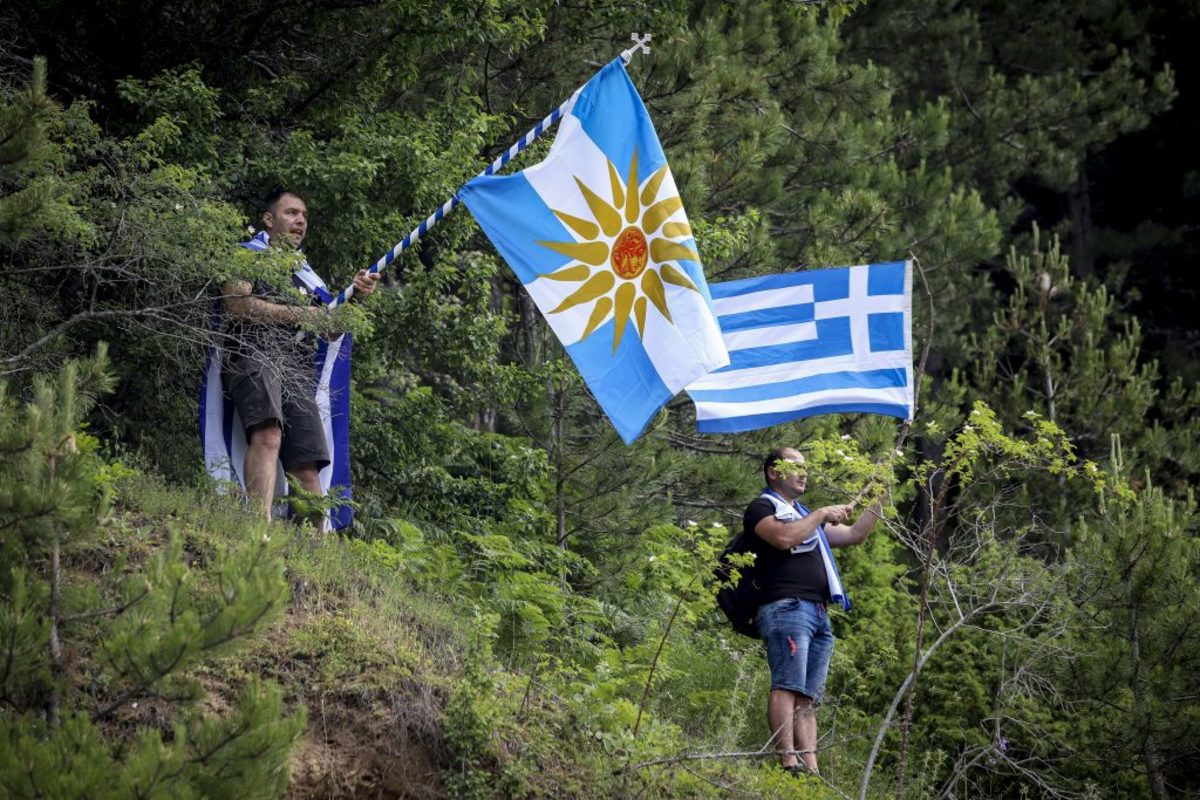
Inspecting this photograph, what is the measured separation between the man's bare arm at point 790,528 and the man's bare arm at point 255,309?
9.04 feet

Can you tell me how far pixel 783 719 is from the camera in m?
8.73

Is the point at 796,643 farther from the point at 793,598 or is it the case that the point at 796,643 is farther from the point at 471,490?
the point at 471,490

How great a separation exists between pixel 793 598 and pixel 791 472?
28.0 inches

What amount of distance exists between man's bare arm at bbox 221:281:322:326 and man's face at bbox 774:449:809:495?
2.71 m

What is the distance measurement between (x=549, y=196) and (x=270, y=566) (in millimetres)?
3531

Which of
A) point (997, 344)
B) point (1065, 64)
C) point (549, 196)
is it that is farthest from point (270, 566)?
point (1065, 64)

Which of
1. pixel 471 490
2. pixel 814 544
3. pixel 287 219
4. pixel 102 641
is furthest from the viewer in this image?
pixel 471 490

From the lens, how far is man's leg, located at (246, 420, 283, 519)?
8.95 meters

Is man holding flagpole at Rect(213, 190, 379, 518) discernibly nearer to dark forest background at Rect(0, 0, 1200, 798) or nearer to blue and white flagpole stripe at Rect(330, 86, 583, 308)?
blue and white flagpole stripe at Rect(330, 86, 583, 308)

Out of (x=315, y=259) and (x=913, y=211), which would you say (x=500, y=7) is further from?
(x=913, y=211)

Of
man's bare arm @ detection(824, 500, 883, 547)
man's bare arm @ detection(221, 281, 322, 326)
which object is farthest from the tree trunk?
man's bare arm @ detection(221, 281, 322, 326)

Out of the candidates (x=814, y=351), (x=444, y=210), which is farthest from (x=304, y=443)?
(x=814, y=351)

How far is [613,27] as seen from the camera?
41.9ft

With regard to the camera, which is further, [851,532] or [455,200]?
[851,532]
